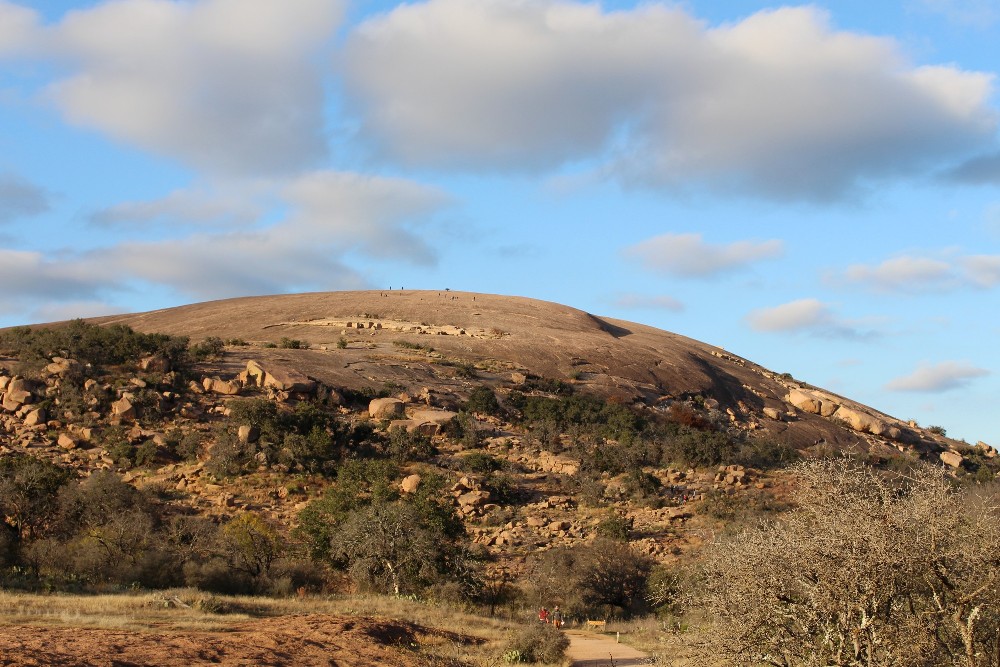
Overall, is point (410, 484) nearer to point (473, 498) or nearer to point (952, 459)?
point (473, 498)

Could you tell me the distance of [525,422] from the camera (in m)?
40.8

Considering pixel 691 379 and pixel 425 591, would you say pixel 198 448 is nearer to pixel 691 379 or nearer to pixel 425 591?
pixel 425 591

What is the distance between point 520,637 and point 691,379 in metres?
37.5

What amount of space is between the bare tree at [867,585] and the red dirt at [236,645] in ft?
24.3

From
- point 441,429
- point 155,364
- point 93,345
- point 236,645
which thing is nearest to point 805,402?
point 441,429

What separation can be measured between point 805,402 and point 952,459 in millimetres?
9303

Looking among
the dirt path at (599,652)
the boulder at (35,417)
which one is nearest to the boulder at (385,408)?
the boulder at (35,417)

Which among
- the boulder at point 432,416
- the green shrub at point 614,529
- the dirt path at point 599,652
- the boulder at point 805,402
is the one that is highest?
the boulder at point 805,402

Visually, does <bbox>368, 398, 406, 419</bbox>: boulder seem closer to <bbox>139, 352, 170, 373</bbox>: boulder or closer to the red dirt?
<bbox>139, 352, 170, 373</bbox>: boulder

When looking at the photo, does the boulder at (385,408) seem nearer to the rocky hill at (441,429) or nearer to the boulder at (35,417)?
the rocky hill at (441,429)

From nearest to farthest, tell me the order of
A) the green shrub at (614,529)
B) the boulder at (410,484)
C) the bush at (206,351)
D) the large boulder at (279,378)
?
the green shrub at (614,529)
the boulder at (410,484)
the large boulder at (279,378)
the bush at (206,351)

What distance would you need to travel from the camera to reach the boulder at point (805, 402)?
56844 mm

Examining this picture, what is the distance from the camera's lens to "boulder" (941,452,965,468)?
5009cm


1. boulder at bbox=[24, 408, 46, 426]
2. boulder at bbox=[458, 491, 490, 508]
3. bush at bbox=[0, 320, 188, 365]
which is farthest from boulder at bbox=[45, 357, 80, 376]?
boulder at bbox=[458, 491, 490, 508]
